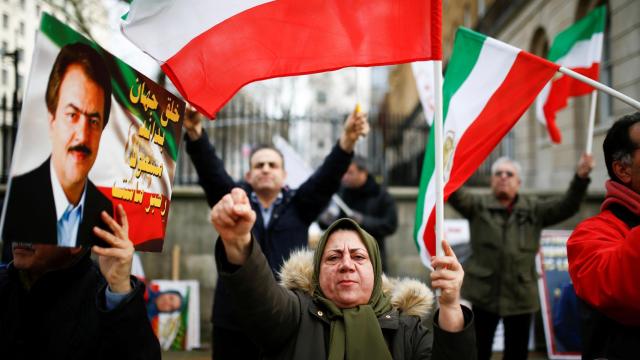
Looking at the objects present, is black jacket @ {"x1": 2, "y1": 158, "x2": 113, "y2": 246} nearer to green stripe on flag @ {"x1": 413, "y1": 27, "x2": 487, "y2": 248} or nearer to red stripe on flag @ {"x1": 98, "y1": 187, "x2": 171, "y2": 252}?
red stripe on flag @ {"x1": 98, "y1": 187, "x2": 171, "y2": 252}

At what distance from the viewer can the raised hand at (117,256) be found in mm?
1854

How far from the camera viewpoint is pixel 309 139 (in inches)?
398

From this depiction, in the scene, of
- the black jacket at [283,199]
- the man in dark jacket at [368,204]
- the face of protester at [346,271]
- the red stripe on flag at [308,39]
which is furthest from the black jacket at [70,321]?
the man in dark jacket at [368,204]

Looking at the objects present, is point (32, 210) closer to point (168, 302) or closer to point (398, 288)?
point (398, 288)

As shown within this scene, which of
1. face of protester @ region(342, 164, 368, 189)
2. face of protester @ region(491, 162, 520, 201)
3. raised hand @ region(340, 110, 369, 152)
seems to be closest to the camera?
raised hand @ region(340, 110, 369, 152)

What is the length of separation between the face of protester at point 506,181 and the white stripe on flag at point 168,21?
10.7 ft

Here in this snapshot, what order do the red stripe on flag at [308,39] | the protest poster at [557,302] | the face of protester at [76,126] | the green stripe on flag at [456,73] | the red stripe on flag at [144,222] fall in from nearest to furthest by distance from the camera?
the face of protester at [76,126], the red stripe on flag at [144,222], the red stripe on flag at [308,39], the green stripe on flag at [456,73], the protest poster at [557,302]

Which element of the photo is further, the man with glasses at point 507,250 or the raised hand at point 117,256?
the man with glasses at point 507,250

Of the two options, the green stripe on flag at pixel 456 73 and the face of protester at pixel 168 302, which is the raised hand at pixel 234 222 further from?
the face of protester at pixel 168 302

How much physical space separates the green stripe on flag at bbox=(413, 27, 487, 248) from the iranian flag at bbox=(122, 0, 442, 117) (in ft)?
2.88

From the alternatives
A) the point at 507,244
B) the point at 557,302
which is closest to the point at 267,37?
the point at 507,244

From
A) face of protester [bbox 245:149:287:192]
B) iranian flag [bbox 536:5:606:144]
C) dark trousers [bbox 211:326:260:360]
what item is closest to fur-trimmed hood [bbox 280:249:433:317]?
dark trousers [bbox 211:326:260:360]

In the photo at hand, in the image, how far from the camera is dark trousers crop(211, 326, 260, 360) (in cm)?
351

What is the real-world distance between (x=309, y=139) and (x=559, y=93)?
5.67 metres
